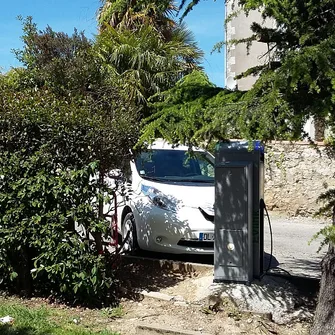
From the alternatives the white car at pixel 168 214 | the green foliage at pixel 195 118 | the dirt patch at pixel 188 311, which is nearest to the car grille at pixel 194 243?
the white car at pixel 168 214

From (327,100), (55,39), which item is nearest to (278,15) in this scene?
(327,100)

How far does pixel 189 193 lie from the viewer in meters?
7.50

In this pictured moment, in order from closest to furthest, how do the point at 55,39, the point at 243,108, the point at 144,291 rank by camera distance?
the point at 243,108, the point at 144,291, the point at 55,39

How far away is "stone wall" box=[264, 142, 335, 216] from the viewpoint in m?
12.5

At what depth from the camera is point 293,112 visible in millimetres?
4109

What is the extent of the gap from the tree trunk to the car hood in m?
2.80

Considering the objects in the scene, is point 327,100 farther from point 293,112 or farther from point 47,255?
point 47,255

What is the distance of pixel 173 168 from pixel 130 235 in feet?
4.29

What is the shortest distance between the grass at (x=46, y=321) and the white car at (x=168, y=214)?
1.51 meters

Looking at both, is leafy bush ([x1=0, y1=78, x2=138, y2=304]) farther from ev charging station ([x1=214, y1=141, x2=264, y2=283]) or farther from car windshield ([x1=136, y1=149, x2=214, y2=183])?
car windshield ([x1=136, y1=149, x2=214, y2=183])

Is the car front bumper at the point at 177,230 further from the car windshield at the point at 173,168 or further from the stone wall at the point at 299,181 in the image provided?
the stone wall at the point at 299,181

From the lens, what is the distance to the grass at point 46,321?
16.4 feet

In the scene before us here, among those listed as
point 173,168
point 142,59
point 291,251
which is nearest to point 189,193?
point 173,168

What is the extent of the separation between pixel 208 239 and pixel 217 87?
249 centimetres
